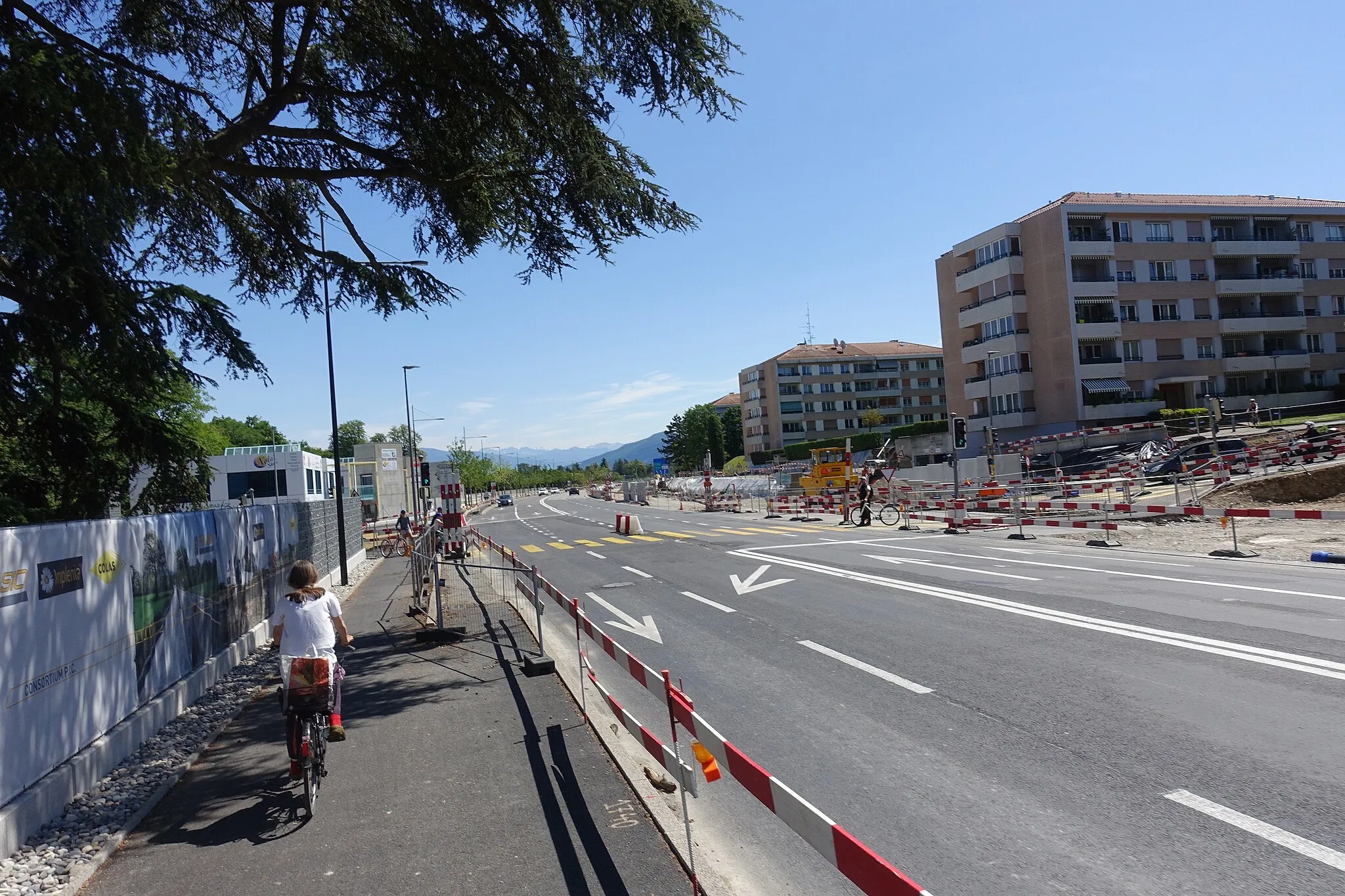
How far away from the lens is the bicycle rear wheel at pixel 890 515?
27844 mm

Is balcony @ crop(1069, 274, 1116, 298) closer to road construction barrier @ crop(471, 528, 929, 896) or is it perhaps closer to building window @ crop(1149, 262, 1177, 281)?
building window @ crop(1149, 262, 1177, 281)

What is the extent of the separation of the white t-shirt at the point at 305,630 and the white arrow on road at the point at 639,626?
503cm

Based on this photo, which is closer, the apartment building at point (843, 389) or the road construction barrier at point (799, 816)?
the road construction barrier at point (799, 816)

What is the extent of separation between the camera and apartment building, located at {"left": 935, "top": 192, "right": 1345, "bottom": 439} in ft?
167

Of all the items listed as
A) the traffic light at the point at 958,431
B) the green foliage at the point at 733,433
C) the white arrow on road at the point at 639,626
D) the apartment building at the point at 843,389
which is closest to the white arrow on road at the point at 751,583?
the white arrow on road at the point at 639,626

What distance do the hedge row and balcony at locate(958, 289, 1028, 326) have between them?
7.37 m

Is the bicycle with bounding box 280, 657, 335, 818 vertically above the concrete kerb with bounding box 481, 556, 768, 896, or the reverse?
the bicycle with bounding box 280, 657, 335, 818

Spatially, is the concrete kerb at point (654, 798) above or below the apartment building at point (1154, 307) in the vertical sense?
below

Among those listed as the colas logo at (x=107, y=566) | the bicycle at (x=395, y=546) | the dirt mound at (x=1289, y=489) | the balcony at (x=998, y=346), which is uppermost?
the balcony at (x=998, y=346)

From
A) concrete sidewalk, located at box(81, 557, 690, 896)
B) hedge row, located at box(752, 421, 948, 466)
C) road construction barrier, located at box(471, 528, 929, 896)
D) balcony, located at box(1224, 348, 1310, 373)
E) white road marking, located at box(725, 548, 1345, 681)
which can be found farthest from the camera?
hedge row, located at box(752, 421, 948, 466)

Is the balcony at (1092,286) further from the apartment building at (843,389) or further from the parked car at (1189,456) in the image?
the apartment building at (843,389)

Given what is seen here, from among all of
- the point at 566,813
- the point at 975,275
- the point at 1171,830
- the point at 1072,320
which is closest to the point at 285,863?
the point at 566,813

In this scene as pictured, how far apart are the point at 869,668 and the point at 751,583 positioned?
681cm

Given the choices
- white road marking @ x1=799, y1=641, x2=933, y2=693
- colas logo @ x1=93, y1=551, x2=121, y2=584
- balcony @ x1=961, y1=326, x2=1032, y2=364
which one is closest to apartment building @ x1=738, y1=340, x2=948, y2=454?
balcony @ x1=961, y1=326, x2=1032, y2=364
